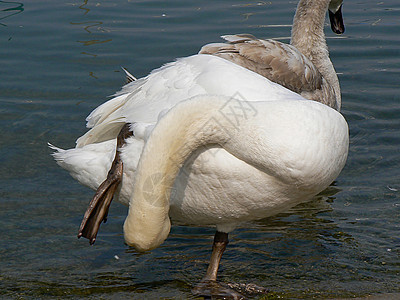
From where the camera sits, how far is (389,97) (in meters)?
8.32

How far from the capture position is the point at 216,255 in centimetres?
486

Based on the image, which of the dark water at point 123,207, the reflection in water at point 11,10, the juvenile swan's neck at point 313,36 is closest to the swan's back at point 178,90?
the dark water at point 123,207

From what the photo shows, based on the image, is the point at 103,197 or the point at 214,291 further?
the point at 103,197

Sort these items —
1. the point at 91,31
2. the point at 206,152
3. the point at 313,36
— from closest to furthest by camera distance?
the point at 206,152 < the point at 313,36 < the point at 91,31

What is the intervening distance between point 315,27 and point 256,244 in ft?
10.6

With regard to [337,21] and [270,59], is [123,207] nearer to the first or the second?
[270,59]

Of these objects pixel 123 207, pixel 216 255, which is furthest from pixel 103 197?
pixel 123 207

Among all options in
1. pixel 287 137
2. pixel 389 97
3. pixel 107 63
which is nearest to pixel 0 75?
pixel 107 63

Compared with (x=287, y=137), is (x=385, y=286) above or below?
below

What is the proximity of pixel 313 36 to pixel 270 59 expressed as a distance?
5.31 feet

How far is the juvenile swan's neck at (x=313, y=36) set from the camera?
762cm

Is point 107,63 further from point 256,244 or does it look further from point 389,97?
point 256,244

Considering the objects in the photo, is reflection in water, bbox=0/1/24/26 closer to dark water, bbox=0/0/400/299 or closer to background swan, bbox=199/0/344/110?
dark water, bbox=0/0/400/299

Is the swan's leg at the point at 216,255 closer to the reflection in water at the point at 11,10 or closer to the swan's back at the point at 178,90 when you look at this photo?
the swan's back at the point at 178,90
